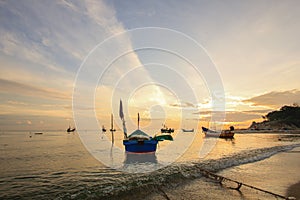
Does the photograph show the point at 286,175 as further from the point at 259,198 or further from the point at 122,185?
the point at 122,185

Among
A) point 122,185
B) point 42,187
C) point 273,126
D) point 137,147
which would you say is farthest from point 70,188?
point 273,126

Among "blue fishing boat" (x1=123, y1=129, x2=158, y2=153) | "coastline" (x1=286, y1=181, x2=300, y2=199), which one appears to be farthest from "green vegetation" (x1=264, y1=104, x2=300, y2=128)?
"coastline" (x1=286, y1=181, x2=300, y2=199)

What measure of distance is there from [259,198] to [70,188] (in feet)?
41.1

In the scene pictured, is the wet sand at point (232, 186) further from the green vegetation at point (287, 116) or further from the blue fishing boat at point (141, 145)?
the green vegetation at point (287, 116)

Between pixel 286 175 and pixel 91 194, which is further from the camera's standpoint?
pixel 286 175

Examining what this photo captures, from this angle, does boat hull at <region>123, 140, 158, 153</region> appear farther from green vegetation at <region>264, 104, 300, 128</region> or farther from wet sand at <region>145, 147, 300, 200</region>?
green vegetation at <region>264, 104, 300, 128</region>

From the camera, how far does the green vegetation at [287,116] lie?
16725cm

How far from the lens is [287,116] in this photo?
17950 centimetres

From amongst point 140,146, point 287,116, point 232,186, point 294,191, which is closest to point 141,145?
point 140,146

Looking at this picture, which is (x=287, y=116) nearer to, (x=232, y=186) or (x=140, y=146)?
(x=140, y=146)

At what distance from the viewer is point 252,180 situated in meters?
15.7

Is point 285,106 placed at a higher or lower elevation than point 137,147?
higher

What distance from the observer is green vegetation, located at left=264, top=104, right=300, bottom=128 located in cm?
16725

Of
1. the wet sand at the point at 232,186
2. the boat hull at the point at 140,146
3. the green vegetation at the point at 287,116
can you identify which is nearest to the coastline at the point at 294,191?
the wet sand at the point at 232,186
